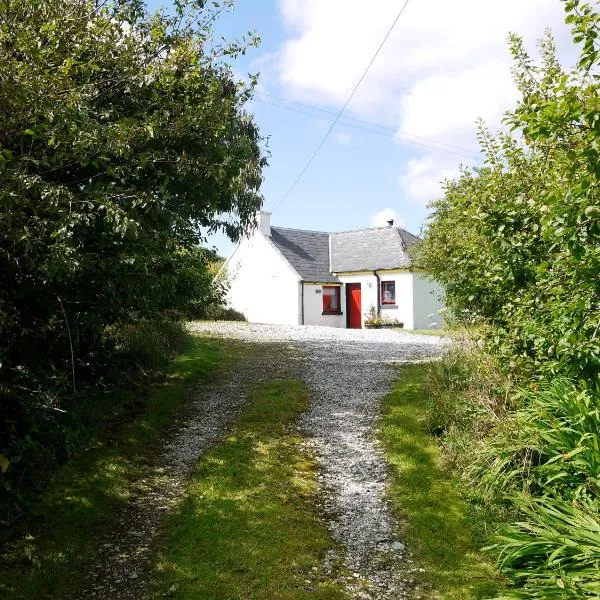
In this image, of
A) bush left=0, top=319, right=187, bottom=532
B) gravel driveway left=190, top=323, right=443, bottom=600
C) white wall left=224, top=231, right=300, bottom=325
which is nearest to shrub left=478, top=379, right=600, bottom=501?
gravel driveway left=190, top=323, right=443, bottom=600

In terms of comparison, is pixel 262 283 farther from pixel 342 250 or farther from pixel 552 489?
pixel 552 489

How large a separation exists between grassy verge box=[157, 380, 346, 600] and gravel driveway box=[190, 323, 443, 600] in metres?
0.30

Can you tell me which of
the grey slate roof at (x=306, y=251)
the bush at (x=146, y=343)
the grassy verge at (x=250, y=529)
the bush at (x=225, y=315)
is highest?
the grey slate roof at (x=306, y=251)

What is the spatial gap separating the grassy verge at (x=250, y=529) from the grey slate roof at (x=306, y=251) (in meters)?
20.6

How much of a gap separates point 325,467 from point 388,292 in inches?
852

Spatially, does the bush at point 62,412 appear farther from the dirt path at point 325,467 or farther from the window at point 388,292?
the window at point 388,292

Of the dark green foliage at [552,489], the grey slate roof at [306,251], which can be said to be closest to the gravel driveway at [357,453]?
the dark green foliage at [552,489]

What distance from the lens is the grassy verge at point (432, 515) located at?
5.96m

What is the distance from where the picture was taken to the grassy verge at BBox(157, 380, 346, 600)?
5.84 m

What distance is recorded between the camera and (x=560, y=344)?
5.87 meters

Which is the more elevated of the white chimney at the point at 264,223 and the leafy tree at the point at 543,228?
the white chimney at the point at 264,223

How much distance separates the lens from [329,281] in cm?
3045

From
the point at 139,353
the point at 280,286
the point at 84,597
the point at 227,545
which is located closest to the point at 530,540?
the point at 227,545

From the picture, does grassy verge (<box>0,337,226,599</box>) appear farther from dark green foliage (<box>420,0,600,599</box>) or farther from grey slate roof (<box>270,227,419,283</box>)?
grey slate roof (<box>270,227,419,283</box>)
